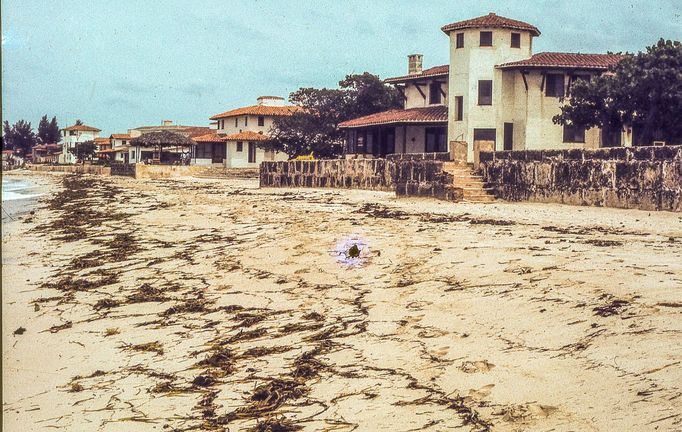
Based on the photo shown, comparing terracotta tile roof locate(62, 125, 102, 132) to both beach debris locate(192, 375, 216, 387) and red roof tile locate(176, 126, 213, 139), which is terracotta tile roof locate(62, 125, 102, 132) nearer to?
red roof tile locate(176, 126, 213, 139)

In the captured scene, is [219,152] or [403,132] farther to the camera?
[219,152]

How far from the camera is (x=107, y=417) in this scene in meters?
4.61

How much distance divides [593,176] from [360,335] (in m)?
12.9

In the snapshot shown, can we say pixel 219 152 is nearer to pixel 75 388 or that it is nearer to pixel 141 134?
pixel 141 134

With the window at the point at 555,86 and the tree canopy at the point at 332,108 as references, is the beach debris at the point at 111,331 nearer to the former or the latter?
the window at the point at 555,86

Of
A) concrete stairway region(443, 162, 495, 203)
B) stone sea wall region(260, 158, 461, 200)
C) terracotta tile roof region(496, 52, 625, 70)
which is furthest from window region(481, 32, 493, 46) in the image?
concrete stairway region(443, 162, 495, 203)

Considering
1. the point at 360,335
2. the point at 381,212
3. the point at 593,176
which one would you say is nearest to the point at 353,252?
the point at 360,335

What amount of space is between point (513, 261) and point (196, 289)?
3605 millimetres

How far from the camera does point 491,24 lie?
40812mm

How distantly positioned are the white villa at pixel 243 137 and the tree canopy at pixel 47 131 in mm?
78246

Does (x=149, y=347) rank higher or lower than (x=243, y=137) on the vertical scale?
lower

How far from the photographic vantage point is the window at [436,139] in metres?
45.2

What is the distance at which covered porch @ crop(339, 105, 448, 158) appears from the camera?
4403 centimetres

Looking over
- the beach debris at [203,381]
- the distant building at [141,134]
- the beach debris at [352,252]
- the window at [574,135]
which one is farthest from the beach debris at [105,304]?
the distant building at [141,134]
